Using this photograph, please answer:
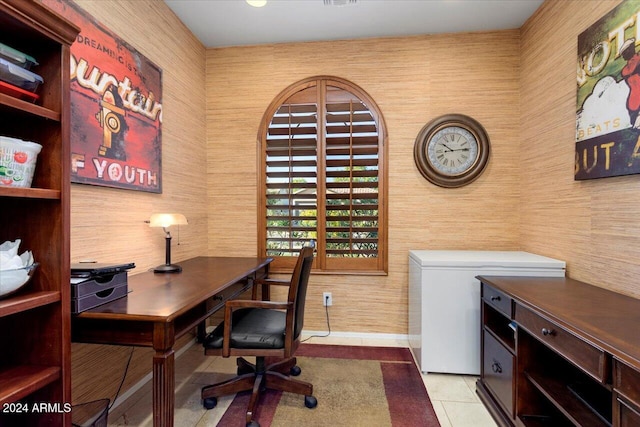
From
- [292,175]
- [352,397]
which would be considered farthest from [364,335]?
[292,175]

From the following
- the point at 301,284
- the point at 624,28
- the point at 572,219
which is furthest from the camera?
the point at 572,219

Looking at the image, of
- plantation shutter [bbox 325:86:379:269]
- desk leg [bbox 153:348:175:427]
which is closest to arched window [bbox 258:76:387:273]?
plantation shutter [bbox 325:86:379:269]

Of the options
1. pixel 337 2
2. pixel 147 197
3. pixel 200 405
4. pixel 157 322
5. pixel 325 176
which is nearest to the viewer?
pixel 157 322

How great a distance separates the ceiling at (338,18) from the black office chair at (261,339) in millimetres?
1950

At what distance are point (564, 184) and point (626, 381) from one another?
1528 millimetres

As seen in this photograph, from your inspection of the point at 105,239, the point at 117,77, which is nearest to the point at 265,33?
the point at 117,77

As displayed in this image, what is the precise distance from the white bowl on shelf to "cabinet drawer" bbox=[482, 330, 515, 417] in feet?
7.08

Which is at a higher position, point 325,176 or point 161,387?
point 325,176

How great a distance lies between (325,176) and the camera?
2.80 m

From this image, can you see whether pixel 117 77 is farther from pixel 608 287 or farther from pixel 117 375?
pixel 608 287

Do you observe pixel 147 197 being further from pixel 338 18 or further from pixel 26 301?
pixel 338 18

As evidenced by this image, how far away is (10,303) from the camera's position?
94 centimetres

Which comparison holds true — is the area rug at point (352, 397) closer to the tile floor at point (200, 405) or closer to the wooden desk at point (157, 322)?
the tile floor at point (200, 405)

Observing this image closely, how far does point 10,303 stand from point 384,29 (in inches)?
118
